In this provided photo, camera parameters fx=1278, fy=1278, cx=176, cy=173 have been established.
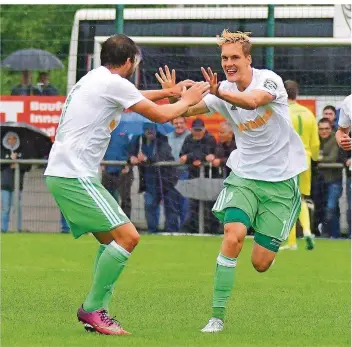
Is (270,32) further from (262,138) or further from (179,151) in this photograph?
(262,138)

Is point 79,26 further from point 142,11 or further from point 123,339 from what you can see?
point 123,339

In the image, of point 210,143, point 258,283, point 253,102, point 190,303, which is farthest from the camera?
point 210,143

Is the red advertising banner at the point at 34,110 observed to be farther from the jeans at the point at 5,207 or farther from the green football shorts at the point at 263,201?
the green football shorts at the point at 263,201

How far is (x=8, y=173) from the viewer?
68.4ft

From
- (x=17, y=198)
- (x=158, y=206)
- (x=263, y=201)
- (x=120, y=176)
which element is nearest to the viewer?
(x=263, y=201)

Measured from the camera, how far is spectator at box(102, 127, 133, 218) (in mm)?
20266

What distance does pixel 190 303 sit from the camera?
10867 millimetres

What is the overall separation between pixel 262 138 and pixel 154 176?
414 inches

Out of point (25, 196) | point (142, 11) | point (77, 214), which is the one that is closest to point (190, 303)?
point (77, 214)

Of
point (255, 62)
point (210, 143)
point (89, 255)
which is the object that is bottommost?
point (89, 255)

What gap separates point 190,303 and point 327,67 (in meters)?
10.1

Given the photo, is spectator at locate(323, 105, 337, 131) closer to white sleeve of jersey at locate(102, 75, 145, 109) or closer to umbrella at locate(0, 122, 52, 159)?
umbrella at locate(0, 122, 52, 159)

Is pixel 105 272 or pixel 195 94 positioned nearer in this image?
pixel 105 272

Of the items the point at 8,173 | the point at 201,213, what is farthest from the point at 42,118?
the point at 201,213
